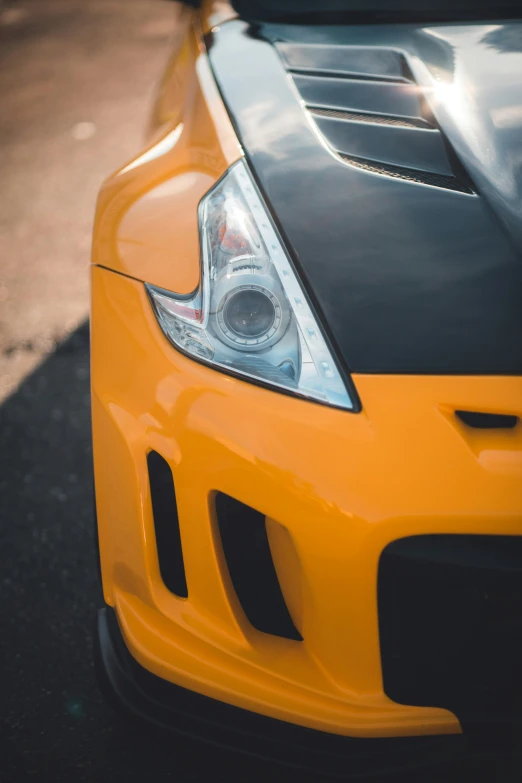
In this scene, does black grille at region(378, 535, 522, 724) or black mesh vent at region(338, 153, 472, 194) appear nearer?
black grille at region(378, 535, 522, 724)

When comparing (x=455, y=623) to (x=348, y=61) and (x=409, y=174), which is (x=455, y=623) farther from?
(x=348, y=61)

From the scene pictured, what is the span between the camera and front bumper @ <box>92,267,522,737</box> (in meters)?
1.04

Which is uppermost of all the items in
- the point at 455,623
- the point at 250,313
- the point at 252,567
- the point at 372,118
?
the point at 372,118

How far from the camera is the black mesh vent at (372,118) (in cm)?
150

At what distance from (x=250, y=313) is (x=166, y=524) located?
1.29 ft

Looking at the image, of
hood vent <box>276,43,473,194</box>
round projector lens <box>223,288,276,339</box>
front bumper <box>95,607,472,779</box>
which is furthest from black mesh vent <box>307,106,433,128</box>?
front bumper <box>95,607,472,779</box>

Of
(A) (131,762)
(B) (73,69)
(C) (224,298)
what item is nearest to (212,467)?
(C) (224,298)

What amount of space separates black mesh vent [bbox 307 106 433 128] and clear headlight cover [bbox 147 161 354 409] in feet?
0.94

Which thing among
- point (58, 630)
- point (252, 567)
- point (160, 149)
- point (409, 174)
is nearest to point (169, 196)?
point (160, 149)

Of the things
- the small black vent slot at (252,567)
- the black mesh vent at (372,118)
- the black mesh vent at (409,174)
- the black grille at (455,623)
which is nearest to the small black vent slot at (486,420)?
the black grille at (455,623)

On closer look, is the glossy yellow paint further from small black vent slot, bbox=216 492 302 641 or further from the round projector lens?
small black vent slot, bbox=216 492 302 641

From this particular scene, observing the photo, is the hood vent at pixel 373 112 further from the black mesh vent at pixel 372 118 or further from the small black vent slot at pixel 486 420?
the small black vent slot at pixel 486 420

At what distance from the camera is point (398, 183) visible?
1.34m

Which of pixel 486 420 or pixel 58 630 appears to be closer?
pixel 486 420
